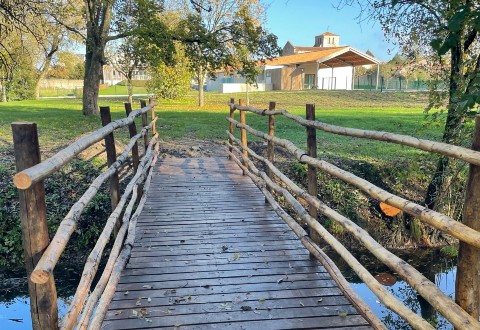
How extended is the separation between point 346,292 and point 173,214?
9.35ft

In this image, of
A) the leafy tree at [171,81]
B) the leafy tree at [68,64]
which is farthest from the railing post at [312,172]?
the leafy tree at [68,64]

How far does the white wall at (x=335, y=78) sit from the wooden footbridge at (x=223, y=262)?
101ft

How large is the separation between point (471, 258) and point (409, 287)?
458cm

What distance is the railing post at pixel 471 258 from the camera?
1972 millimetres

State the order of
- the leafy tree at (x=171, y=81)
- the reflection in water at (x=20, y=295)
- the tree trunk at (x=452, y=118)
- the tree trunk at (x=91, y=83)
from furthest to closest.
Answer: the leafy tree at (x=171, y=81) < the tree trunk at (x=91, y=83) < the tree trunk at (x=452, y=118) < the reflection in water at (x=20, y=295)

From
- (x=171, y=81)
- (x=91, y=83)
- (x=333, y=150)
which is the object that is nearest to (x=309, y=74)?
(x=171, y=81)

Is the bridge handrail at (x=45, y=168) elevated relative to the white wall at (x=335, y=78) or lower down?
lower down

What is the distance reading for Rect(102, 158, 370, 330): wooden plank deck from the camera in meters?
3.01

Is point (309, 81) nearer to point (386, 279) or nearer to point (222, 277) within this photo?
point (386, 279)

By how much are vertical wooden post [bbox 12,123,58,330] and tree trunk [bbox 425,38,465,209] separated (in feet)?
15.0

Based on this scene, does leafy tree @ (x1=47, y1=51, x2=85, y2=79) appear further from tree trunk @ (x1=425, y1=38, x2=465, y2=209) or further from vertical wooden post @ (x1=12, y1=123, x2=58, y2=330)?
vertical wooden post @ (x1=12, y1=123, x2=58, y2=330)

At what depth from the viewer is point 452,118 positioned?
619cm

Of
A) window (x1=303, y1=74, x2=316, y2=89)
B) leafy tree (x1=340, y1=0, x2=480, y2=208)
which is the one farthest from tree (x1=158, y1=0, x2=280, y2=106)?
window (x1=303, y1=74, x2=316, y2=89)

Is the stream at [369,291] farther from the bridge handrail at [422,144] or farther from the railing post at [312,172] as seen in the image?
the bridge handrail at [422,144]
